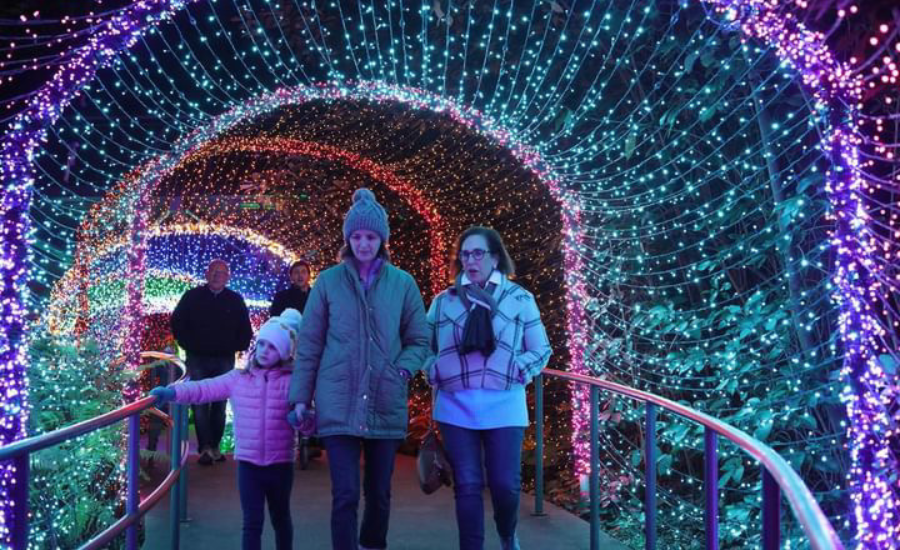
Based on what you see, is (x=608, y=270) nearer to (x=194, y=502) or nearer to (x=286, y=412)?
(x=194, y=502)

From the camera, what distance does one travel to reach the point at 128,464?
385 centimetres

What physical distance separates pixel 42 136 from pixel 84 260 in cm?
298

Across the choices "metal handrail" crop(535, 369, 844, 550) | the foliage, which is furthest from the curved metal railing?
the foliage

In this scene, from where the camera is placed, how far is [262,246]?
13508 mm

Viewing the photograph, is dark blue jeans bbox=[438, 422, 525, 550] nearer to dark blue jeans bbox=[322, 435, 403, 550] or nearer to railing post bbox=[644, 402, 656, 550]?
dark blue jeans bbox=[322, 435, 403, 550]

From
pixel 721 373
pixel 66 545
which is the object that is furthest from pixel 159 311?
pixel 721 373

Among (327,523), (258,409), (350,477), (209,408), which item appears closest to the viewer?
(350,477)

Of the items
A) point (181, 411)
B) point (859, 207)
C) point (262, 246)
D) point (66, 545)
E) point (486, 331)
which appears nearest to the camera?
point (486, 331)

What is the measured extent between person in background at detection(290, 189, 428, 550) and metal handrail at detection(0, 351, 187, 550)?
61 centimetres

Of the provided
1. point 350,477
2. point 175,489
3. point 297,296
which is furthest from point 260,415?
point 297,296

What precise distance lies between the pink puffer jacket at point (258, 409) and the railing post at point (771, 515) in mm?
2184

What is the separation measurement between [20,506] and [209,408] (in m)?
5.22

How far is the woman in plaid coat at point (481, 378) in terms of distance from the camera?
4.01 m

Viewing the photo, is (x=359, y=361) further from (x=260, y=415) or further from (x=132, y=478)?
(x=132, y=478)
